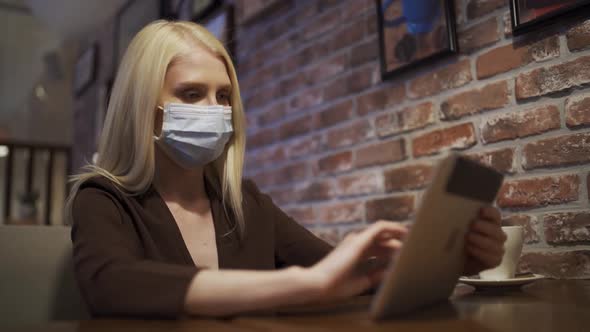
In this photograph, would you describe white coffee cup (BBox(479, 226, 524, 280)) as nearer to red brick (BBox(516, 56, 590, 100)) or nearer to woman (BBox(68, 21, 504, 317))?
→ woman (BBox(68, 21, 504, 317))

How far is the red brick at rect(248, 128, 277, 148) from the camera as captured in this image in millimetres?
1896

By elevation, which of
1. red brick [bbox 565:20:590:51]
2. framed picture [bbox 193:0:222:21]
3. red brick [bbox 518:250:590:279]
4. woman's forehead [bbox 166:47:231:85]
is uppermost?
framed picture [bbox 193:0:222:21]

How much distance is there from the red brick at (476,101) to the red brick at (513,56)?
3 cm

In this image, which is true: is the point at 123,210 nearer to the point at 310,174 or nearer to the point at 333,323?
the point at 333,323

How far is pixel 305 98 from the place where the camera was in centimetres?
173

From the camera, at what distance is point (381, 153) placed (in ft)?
4.61

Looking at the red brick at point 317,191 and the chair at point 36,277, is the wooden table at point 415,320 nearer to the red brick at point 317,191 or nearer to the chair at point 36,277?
the chair at point 36,277

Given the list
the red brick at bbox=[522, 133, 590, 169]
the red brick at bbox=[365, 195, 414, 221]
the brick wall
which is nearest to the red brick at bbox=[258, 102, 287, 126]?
the brick wall

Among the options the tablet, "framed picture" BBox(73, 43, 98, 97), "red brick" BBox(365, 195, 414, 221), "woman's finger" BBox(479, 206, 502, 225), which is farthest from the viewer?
"framed picture" BBox(73, 43, 98, 97)

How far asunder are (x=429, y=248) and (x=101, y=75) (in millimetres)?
3560

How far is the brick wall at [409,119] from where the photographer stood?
0.98m

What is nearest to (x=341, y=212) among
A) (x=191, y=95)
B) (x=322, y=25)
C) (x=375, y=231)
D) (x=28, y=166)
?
(x=322, y=25)

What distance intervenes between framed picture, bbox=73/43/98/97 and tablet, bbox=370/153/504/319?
11.9 feet

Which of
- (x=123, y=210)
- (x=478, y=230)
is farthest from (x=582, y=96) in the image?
(x=123, y=210)
